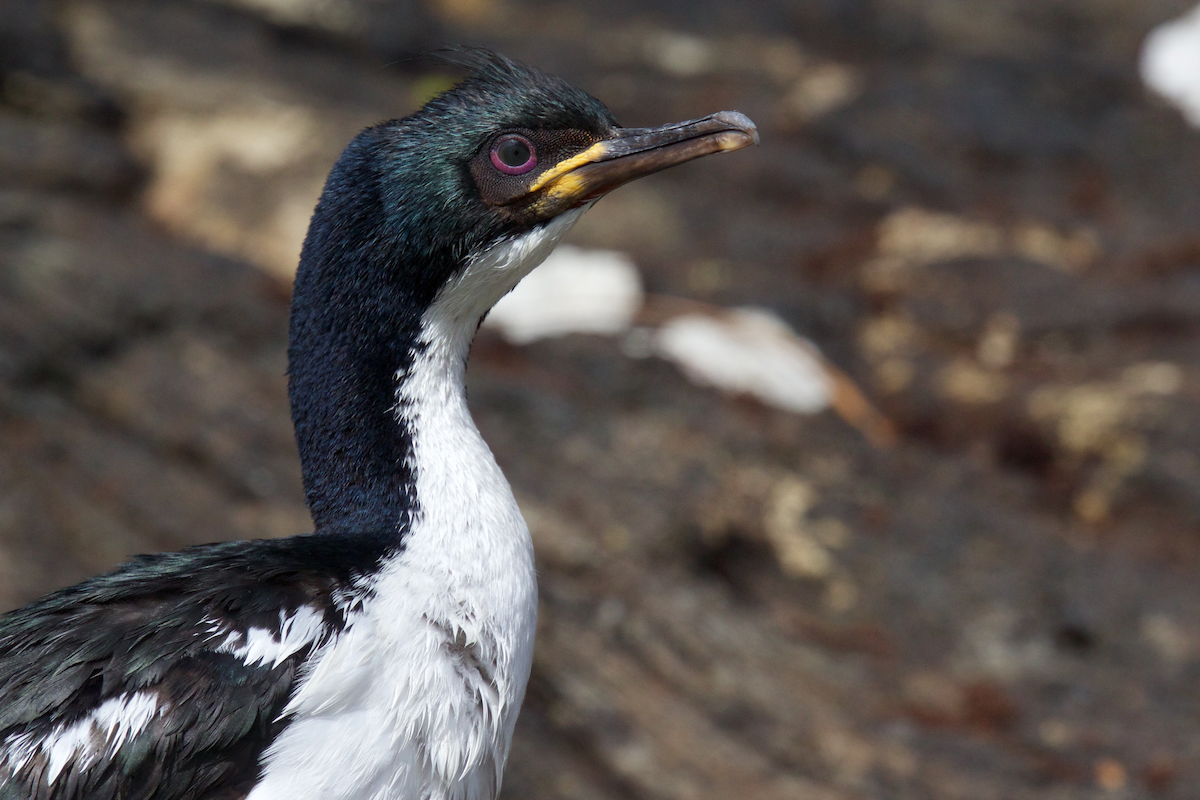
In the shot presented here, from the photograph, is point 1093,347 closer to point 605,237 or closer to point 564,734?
point 605,237

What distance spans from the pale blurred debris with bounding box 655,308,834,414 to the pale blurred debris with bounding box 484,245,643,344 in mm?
436

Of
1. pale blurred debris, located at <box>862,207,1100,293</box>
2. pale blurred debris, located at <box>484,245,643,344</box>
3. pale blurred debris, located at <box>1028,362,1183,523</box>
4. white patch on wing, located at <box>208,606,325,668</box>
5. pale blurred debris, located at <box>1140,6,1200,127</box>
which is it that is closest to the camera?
white patch on wing, located at <box>208,606,325,668</box>

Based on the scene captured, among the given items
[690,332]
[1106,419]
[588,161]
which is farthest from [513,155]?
[1106,419]

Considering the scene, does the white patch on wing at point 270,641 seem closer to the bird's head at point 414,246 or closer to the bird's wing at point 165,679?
the bird's wing at point 165,679

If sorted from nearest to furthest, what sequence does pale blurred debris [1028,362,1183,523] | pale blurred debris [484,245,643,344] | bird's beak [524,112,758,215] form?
1. bird's beak [524,112,758,215]
2. pale blurred debris [1028,362,1183,523]
3. pale blurred debris [484,245,643,344]

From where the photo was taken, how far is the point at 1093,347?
836 cm

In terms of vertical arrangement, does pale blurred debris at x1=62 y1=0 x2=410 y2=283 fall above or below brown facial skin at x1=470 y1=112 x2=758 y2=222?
above

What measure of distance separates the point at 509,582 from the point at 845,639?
12.3 feet

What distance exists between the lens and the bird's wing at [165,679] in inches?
110

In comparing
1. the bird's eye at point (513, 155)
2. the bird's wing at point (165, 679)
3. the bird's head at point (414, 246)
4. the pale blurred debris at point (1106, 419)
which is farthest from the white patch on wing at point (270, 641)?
the pale blurred debris at point (1106, 419)

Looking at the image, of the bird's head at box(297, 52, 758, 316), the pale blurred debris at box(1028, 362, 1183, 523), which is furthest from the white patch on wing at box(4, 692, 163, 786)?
the pale blurred debris at box(1028, 362, 1183, 523)

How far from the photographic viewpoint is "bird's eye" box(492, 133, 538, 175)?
136 inches

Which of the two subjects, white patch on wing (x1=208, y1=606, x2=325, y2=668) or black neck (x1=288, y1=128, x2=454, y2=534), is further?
black neck (x1=288, y1=128, x2=454, y2=534)

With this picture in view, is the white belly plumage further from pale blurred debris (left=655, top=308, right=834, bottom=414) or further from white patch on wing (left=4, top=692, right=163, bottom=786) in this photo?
pale blurred debris (left=655, top=308, right=834, bottom=414)
